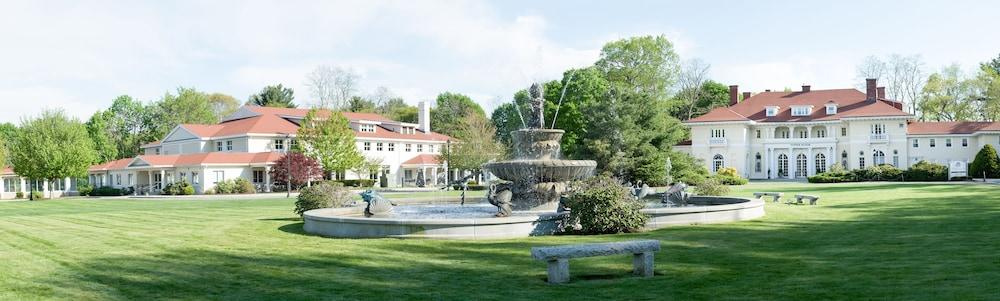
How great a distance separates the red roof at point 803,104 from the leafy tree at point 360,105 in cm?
4522

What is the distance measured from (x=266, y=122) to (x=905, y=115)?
5438 centimetres

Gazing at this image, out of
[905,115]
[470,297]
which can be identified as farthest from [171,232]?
[905,115]

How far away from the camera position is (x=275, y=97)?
96750mm

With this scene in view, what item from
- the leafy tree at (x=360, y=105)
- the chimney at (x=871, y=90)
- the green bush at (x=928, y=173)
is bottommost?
the green bush at (x=928, y=173)

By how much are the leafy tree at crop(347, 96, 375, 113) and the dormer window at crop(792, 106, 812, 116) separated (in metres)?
52.2

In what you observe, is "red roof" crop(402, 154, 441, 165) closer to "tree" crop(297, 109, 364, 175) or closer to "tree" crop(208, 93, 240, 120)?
"tree" crop(297, 109, 364, 175)

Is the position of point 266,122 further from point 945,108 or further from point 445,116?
point 945,108

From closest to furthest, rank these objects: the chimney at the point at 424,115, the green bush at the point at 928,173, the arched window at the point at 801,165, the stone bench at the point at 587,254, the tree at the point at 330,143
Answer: the stone bench at the point at 587,254, the green bush at the point at 928,173, the tree at the point at 330,143, the arched window at the point at 801,165, the chimney at the point at 424,115

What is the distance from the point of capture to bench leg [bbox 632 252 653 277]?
10312 mm

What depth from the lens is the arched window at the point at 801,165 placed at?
232 feet

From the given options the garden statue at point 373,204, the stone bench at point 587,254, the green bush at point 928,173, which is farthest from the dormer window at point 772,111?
the stone bench at point 587,254

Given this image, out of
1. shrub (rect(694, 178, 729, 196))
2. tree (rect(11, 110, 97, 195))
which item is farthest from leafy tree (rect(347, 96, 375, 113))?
shrub (rect(694, 178, 729, 196))

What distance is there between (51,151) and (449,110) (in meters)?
49.6

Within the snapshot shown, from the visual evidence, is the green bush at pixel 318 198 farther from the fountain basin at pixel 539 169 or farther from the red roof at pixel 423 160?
the red roof at pixel 423 160
